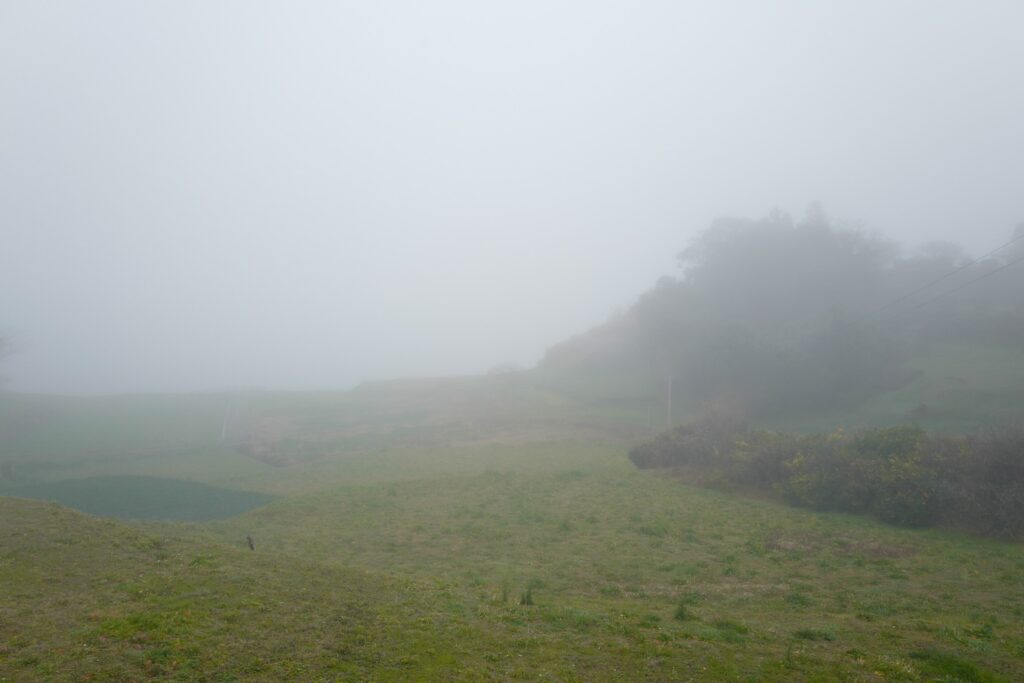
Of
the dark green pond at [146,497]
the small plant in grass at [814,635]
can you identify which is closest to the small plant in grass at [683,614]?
the small plant in grass at [814,635]

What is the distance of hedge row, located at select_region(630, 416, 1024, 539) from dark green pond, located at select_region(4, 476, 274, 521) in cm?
2469

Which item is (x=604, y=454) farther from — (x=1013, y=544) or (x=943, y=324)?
(x=943, y=324)

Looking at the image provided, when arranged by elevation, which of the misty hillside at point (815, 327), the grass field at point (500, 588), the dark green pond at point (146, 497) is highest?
the misty hillside at point (815, 327)

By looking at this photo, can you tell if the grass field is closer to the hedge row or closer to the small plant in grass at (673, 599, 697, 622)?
the small plant in grass at (673, 599, 697, 622)

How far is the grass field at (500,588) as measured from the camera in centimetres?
878

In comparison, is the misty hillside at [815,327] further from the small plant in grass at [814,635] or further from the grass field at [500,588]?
the small plant in grass at [814,635]

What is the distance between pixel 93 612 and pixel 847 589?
666 inches

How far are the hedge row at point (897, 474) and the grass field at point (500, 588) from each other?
4.79ft

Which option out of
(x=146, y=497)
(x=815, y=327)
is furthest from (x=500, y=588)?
(x=815, y=327)

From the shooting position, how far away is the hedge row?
20516mm

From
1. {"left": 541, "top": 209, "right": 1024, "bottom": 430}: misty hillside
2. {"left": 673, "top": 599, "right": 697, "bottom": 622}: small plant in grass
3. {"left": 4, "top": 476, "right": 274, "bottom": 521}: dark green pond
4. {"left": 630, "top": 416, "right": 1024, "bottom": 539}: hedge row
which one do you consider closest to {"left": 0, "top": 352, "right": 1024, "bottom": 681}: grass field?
{"left": 673, "top": 599, "right": 697, "bottom": 622}: small plant in grass

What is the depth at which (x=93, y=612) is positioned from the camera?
9.68 m

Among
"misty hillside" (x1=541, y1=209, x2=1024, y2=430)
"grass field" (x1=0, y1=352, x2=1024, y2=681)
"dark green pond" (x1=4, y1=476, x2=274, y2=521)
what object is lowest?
"dark green pond" (x1=4, y1=476, x2=274, y2=521)

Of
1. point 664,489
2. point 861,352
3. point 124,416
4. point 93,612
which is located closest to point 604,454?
point 664,489
